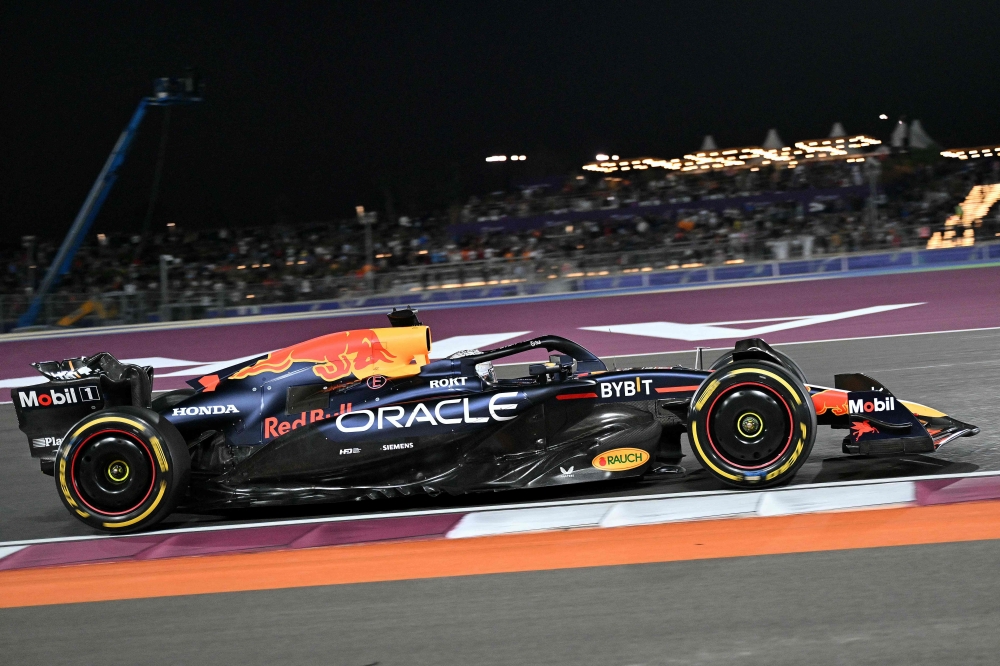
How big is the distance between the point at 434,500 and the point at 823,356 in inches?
251

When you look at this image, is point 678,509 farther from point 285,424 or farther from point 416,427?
point 285,424

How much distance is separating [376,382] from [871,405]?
263 centimetres

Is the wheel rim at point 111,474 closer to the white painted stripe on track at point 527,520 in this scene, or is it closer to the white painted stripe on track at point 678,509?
the white painted stripe on track at point 527,520

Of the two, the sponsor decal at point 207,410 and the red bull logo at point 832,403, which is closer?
the red bull logo at point 832,403

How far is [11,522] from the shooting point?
6129 millimetres

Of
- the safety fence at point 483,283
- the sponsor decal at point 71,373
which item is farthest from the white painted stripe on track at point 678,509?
the safety fence at point 483,283

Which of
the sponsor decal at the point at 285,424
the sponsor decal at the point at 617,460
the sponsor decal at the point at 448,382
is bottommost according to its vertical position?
the sponsor decal at the point at 617,460

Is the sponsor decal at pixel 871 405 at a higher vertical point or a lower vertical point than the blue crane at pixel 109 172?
lower

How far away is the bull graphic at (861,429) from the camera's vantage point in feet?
17.5

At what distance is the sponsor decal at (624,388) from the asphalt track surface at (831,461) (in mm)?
532

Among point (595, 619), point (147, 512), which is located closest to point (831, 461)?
point (595, 619)

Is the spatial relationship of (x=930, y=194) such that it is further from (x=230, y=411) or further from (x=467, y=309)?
(x=230, y=411)

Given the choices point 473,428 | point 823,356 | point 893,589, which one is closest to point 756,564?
point 893,589

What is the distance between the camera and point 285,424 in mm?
5715
